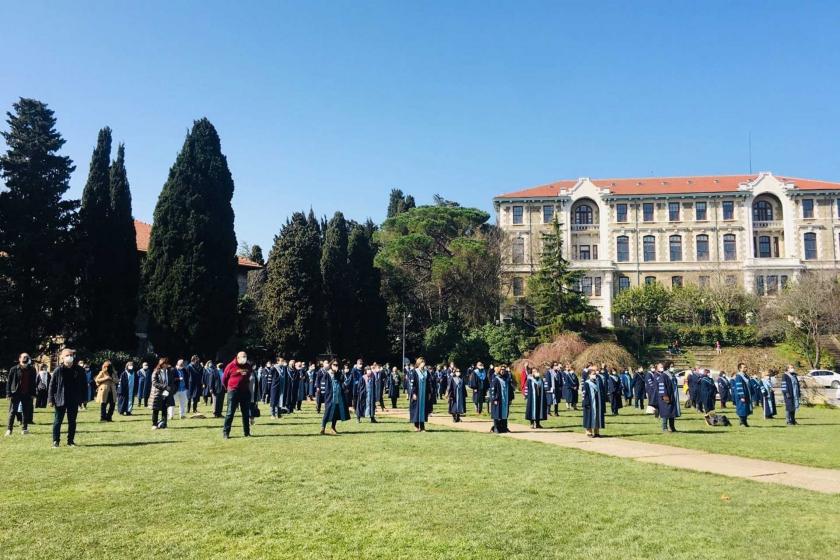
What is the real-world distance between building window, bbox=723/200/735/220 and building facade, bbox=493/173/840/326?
0.10 m

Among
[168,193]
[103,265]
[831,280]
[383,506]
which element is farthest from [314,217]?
[383,506]

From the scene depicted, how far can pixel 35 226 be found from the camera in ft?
112

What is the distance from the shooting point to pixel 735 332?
5525cm

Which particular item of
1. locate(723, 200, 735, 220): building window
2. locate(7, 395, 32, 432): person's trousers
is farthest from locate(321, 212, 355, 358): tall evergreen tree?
locate(723, 200, 735, 220): building window

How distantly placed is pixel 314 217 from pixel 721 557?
47.1 meters

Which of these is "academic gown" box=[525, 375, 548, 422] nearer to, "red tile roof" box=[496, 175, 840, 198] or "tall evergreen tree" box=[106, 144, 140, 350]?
"tall evergreen tree" box=[106, 144, 140, 350]

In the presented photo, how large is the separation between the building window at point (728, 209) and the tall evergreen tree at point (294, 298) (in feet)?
148

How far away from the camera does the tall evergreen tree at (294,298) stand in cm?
4281

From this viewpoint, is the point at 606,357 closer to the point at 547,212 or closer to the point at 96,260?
the point at 96,260

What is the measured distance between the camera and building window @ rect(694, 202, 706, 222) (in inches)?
2672

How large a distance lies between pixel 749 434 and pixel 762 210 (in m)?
59.1

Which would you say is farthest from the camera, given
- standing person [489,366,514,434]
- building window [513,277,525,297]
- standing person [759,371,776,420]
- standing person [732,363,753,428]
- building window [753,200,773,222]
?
building window [753,200,773,222]

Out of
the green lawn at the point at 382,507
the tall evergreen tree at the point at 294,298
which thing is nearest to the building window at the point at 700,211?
the tall evergreen tree at the point at 294,298

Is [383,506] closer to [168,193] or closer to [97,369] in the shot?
[97,369]
